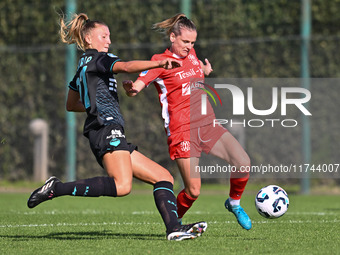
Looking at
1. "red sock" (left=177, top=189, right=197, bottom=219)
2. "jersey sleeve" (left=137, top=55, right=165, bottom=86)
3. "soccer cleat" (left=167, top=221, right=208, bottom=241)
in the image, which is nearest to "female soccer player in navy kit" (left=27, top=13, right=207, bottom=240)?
"soccer cleat" (left=167, top=221, right=208, bottom=241)

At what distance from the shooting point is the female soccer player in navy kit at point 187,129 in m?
6.76

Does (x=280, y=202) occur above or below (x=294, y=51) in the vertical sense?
below

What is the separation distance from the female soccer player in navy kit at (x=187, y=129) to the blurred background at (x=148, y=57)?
229 inches

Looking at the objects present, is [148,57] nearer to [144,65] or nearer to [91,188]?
[91,188]

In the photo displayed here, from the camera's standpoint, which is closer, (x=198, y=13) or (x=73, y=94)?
(x=73, y=94)

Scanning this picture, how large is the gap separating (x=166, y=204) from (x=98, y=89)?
3.52ft

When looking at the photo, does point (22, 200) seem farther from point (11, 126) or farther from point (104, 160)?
point (104, 160)

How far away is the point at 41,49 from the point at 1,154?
6.84ft

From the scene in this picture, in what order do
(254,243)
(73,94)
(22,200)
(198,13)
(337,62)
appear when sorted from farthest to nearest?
1. (198,13)
2. (337,62)
3. (22,200)
4. (73,94)
5. (254,243)

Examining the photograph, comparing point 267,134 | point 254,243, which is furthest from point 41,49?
point 254,243

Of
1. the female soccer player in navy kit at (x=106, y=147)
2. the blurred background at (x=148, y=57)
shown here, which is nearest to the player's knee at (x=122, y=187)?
the female soccer player in navy kit at (x=106, y=147)

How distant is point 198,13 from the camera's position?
13.5m

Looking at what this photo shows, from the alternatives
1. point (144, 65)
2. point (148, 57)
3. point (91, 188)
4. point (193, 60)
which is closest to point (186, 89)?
point (193, 60)

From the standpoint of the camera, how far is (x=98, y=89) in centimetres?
605
